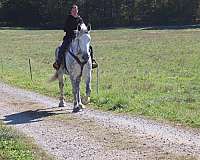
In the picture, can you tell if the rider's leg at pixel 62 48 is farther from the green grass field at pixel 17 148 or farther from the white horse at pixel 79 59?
the green grass field at pixel 17 148

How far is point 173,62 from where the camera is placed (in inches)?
1487

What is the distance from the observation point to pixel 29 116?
16.2 meters

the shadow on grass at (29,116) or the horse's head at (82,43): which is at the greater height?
the horse's head at (82,43)

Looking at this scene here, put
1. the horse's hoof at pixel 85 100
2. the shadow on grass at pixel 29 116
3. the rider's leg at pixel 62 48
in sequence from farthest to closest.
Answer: the horse's hoof at pixel 85 100
the rider's leg at pixel 62 48
the shadow on grass at pixel 29 116

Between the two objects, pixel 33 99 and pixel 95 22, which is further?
pixel 95 22

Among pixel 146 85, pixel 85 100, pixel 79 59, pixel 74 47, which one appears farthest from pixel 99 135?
pixel 146 85

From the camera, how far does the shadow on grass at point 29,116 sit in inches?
611

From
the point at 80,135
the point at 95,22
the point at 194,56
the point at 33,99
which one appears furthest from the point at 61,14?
the point at 80,135

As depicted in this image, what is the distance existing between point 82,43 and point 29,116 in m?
2.90

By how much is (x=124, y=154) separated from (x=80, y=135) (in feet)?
7.63

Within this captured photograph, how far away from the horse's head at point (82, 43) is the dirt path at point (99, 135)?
185 cm

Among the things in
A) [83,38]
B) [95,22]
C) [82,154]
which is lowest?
[95,22]

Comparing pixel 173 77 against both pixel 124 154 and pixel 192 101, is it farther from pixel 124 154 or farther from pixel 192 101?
pixel 124 154

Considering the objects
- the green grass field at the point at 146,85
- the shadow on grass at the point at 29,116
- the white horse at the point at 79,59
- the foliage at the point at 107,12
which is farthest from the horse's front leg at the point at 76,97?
the foliage at the point at 107,12
